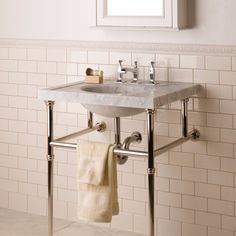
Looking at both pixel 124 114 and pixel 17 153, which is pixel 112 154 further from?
pixel 17 153

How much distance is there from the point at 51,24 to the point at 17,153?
957 millimetres

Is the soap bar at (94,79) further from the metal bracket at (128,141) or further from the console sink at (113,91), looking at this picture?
the metal bracket at (128,141)

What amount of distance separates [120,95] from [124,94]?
166 millimetres

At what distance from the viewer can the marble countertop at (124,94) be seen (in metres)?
3.55

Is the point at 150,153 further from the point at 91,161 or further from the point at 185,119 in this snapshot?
the point at 185,119

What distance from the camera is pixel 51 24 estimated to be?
4445mm

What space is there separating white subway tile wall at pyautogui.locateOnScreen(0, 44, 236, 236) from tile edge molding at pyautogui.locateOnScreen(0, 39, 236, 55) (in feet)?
0.08

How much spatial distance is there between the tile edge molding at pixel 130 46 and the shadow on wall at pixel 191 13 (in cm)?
12

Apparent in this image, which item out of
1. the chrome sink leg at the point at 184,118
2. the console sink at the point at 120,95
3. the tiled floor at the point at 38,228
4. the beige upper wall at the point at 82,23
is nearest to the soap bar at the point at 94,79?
the console sink at the point at 120,95

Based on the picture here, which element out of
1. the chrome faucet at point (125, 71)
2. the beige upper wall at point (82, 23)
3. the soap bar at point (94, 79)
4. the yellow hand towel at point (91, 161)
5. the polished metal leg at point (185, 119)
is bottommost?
the yellow hand towel at point (91, 161)

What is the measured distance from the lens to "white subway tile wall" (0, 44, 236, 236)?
3.95 m

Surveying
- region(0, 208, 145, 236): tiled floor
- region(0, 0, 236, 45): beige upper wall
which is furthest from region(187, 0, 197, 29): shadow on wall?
region(0, 208, 145, 236): tiled floor

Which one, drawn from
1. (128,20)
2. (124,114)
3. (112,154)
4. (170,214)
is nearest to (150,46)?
(128,20)

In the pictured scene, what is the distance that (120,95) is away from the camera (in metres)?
3.62
